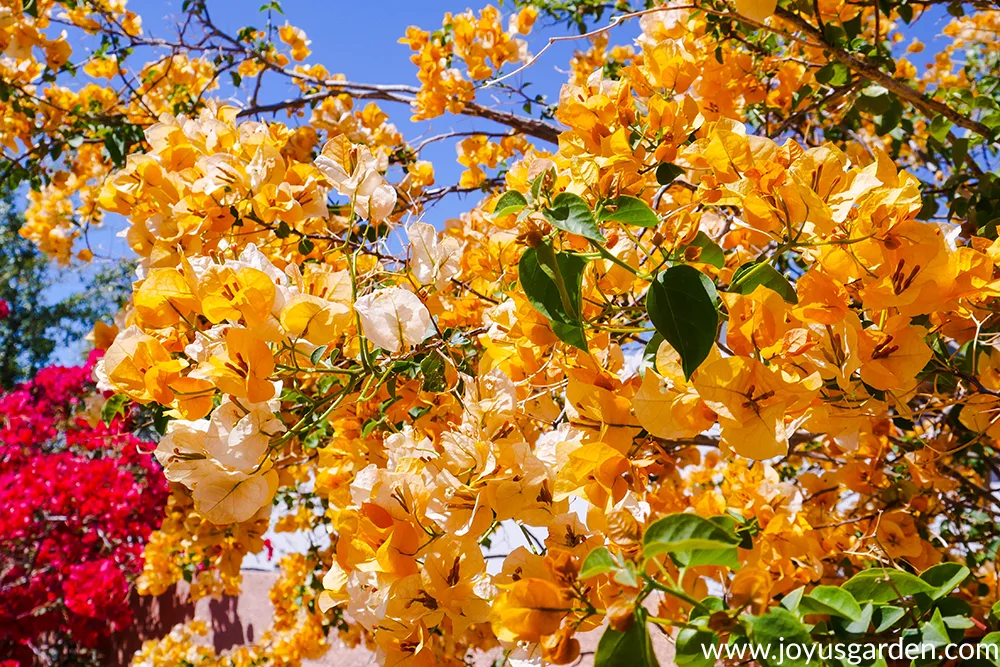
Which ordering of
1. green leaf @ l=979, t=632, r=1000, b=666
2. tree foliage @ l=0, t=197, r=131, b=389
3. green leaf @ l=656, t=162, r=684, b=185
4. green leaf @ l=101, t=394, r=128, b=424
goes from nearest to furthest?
green leaf @ l=979, t=632, r=1000, b=666
green leaf @ l=656, t=162, r=684, b=185
green leaf @ l=101, t=394, r=128, b=424
tree foliage @ l=0, t=197, r=131, b=389

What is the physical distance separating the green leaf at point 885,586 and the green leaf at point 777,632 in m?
0.16

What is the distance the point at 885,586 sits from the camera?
54cm

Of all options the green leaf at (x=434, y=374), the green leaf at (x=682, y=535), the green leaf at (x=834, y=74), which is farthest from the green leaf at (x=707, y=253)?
the green leaf at (x=834, y=74)

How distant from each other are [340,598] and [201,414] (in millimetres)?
256

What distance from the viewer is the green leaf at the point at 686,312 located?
1.48 ft

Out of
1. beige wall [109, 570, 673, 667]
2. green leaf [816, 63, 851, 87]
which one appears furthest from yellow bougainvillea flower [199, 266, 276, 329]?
beige wall [109, 570, 673, 667]

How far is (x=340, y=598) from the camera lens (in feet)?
2.32

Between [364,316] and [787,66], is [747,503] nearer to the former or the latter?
[364,316]

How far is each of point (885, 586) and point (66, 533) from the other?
15.1 feet

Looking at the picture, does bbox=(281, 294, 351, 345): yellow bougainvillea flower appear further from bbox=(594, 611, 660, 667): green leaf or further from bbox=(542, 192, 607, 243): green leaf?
bbox=(594, 611, 660, 667): green leaf

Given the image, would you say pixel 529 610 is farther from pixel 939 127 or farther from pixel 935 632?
pixel 939 127

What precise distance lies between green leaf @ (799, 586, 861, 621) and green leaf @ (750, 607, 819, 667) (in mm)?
66

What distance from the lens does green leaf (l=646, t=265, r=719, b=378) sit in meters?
0.45

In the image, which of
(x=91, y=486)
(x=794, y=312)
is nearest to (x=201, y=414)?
(x=794, y=312)
